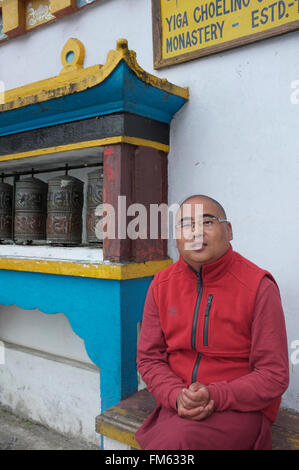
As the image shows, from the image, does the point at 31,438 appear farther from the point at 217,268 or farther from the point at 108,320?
the point at 217,268

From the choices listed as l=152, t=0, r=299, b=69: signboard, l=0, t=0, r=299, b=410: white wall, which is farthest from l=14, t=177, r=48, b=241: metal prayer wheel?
l=152, t=0, r=299, b=69: signboard

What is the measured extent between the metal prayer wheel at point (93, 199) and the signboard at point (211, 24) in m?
0.70

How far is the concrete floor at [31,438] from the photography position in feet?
8.43

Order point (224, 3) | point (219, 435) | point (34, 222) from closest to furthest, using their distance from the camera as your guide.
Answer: point (219, 435)
point (224, 3)
point (34, 222)

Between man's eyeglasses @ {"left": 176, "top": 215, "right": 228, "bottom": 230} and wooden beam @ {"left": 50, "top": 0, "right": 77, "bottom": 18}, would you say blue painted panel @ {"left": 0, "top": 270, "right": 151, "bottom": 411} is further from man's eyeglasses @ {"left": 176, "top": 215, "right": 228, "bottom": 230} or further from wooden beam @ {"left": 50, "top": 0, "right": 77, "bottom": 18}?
wooden beam @ {"left": 50, "top": 0, "right": 77, "bottom": 18}

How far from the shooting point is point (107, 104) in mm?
1904

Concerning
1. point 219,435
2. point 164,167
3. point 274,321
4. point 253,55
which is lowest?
point 219,435

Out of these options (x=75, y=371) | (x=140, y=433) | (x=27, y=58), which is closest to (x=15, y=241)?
(x=75, y=371)

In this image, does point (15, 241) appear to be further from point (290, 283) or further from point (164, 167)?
point (290, 283)

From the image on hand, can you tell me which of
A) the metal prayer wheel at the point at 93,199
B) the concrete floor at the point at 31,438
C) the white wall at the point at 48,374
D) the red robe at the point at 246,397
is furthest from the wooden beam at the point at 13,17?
the concrete floor at the point at 31,438

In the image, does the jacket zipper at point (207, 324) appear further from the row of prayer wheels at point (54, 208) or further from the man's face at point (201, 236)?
the row of prayer wheels at point (54, 208)

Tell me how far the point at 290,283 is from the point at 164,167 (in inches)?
34.8

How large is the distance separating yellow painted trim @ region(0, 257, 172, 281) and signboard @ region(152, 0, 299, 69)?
1.11m

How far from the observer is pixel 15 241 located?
2697mm
